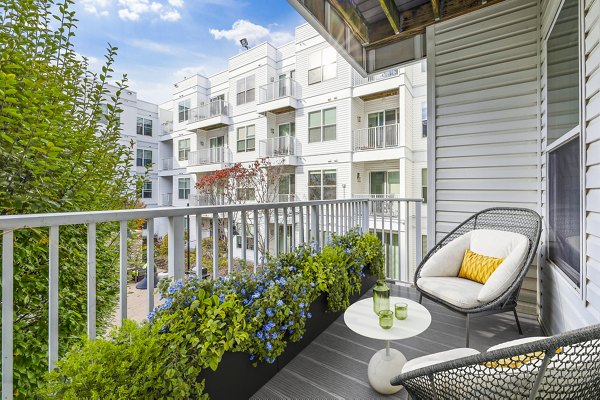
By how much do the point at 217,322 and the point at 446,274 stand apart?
7.66 feet

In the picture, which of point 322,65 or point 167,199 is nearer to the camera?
point 322,65

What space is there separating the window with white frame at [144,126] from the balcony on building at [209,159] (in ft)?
16.1

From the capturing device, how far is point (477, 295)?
7.80 feet

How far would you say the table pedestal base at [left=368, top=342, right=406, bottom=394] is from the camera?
1824mm

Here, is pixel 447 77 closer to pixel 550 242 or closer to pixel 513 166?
pixel 513 166

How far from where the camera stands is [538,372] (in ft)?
3.08

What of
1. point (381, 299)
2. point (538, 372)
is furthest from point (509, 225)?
point (538, 372)

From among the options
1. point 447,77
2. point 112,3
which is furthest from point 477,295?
point 112,3

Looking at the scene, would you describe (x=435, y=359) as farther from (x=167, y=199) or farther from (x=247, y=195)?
(x=167, y=199)

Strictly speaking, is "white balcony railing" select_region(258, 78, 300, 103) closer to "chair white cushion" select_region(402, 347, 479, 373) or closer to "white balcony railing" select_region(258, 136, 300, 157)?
"white balcony railing" select_region(258, 136, 300, 157)

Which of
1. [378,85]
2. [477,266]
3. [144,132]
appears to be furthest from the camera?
[144,132]

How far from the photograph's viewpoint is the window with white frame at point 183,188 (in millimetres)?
16328

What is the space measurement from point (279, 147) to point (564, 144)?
10412 millimetres

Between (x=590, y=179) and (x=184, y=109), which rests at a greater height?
(x=184, y=109)
